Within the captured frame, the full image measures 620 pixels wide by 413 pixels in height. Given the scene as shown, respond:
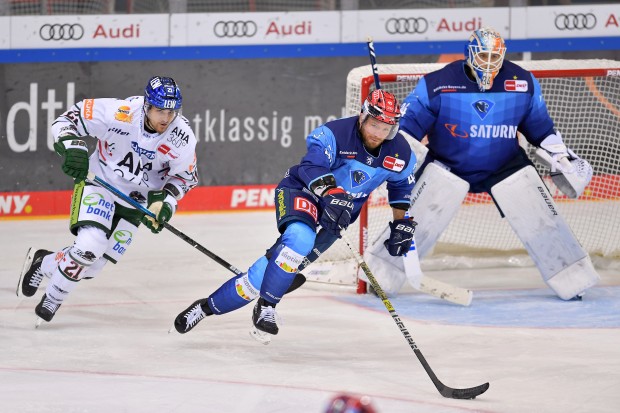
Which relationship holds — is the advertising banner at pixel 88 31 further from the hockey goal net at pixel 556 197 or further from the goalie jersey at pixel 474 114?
the goalie jersey at pixel 474 114

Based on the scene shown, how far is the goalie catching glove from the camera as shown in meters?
6.30

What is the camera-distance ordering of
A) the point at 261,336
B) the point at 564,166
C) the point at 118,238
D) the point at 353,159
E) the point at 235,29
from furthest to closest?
1. the point at 235,29
2. the point at 564,166
3. the point at 118,238
4. the point at 353,159
5. the point at 261,336

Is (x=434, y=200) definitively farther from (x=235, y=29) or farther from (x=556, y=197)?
(x=235, y=29)

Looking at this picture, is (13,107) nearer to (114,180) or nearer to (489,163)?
(114,180)

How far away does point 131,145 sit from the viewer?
564 cm

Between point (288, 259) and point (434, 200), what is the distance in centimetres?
163

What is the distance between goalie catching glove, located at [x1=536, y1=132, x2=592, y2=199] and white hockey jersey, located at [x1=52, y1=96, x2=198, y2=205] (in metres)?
1.85

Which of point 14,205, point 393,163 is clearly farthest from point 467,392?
point 14,205

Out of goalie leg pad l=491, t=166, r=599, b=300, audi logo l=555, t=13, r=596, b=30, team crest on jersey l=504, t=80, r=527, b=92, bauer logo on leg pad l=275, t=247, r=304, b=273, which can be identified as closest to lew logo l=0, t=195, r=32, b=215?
goalie leg pad l=491, t=166, r=599, b=300

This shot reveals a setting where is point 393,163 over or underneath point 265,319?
over

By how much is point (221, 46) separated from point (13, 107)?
1.46 metres

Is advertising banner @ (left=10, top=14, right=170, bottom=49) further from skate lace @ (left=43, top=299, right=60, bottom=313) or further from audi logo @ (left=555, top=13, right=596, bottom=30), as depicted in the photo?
skate lace @ (left=43, top=299, right=60, bottom=313)

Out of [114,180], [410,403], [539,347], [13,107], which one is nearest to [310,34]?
[13,107]

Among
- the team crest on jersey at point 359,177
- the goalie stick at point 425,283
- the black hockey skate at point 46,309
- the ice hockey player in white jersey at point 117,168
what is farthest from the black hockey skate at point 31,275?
the goalie stick at point 425,283
